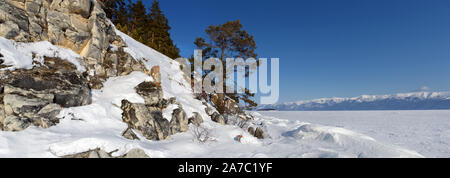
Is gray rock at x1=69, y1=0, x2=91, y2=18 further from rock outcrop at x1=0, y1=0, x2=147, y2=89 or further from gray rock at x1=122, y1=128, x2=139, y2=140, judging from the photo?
gray rock at x1=122, y1=128, x2=139, y2=140

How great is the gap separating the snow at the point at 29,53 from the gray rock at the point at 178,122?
474 cm

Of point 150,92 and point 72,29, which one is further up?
point 72,29

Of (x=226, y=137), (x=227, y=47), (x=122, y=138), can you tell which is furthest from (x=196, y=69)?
(x=122, y=138)

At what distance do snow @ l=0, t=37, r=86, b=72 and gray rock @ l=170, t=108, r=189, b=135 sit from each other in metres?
4.74

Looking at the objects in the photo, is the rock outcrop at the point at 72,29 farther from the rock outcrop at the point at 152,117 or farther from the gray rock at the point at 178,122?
the gray rock at the point at 178,122

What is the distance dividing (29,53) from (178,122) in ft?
21.2

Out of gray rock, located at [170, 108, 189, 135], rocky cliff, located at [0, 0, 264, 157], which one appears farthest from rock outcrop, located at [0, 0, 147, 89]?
gray rock, located at [170, 108, 189, 135]

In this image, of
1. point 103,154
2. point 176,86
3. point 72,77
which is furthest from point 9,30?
point 176,86

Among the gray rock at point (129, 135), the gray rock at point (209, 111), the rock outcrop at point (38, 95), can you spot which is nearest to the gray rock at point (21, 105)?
the rock outcrop at point (38, 95)

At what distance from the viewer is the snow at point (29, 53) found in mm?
5589

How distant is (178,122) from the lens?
8008 mm

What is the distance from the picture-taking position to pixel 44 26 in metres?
7.39

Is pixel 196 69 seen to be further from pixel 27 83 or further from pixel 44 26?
pixel 27 83

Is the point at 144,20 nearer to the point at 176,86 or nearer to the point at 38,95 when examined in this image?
the point at 176,86
